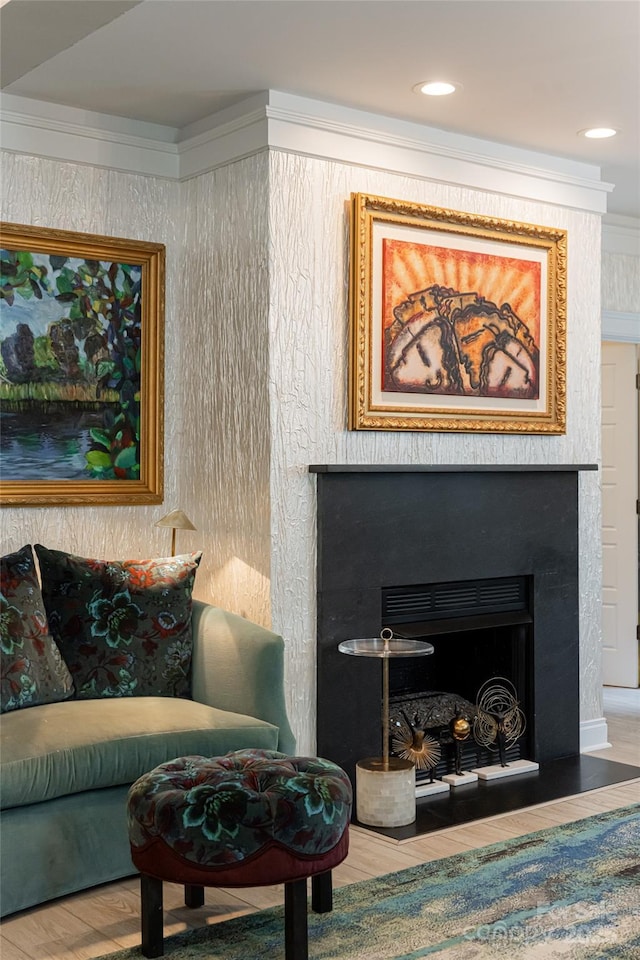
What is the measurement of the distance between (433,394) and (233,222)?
1.07 meters

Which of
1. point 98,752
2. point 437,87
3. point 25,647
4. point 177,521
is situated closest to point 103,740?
point 98,752

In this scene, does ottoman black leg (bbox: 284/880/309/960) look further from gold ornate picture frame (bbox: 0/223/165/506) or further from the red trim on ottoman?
gold ornate picture frame (bbox: 0/223/165/506)

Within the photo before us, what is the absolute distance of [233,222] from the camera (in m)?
4.19

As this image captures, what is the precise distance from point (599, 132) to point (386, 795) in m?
2.82

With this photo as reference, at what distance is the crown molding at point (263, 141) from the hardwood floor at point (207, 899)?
101 inches

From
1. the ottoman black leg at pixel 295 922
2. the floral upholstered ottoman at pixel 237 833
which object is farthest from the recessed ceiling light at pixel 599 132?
the ottoman black leg at pixel 295 922

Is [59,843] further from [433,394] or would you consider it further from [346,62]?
[346,62]

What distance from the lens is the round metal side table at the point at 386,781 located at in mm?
3855

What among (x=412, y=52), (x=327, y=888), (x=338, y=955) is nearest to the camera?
(x=338, y=955)

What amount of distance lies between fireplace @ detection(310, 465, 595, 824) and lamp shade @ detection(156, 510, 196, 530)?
0.50 metres

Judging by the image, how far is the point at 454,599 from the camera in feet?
14.8

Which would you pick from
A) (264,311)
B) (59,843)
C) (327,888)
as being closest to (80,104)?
(264,311)

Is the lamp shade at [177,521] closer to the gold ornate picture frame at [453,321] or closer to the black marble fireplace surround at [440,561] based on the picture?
the black marble fireplace surround at [440,561]

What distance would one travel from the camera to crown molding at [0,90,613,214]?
13.2 feet
